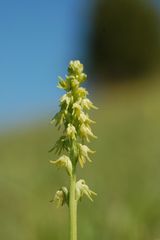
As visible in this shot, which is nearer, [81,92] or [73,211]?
[73,211]

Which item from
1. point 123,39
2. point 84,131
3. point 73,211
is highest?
point 123,39

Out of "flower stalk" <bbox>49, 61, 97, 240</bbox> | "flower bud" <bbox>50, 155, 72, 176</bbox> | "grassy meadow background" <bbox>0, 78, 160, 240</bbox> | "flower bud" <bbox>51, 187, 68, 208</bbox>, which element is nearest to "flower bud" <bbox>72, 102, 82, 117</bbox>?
"flower stalk" <bbox>49, 61, 97, 240</bbox>

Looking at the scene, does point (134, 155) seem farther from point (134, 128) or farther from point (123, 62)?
point (123, 62)

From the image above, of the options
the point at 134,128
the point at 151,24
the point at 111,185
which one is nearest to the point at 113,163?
the point at 111,185

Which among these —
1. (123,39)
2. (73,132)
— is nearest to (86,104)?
(73,132)

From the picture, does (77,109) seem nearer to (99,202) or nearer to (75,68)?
(75,68)

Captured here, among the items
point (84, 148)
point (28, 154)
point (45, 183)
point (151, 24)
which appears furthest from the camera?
point (151, 24)

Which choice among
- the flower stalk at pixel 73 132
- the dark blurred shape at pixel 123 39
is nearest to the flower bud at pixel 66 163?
the flower stalk at pixel 73 132

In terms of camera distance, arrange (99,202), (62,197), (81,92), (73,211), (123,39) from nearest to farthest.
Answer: (73,211), (62,197), (81,92), (99,202), (123,39)
